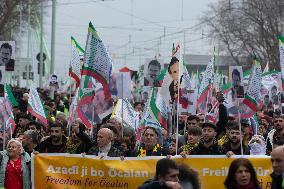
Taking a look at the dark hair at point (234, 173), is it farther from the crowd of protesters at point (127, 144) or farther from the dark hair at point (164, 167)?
the crowd of protesters at point (127, 144)

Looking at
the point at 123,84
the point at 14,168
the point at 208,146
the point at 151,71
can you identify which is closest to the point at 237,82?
the point at 123,84

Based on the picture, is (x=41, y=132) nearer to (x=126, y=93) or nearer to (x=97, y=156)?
(x=126, y=93)

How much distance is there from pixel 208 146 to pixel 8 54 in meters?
6.97

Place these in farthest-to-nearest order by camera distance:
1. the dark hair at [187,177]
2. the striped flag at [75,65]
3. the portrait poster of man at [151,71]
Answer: the portrait poster of man at [151,71] < the striped flag at [75,65] < the dark hair at [187,177]

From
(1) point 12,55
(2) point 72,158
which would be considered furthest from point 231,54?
(2) point 72,158

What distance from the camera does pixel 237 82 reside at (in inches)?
527

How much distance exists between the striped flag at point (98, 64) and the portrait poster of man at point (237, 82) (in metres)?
1.78

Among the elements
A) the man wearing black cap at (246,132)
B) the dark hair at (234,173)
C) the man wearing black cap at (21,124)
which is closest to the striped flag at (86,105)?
the man wearing black cap at (21,124)

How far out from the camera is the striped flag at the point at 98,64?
1328 cm

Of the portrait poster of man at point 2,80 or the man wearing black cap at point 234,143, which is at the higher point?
the portrait poster of man at point 2,80

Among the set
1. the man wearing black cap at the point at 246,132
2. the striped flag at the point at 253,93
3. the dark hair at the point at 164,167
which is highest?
the striped flag at the point at 253,93

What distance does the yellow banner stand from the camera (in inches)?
412

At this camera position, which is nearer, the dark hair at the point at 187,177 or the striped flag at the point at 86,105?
the dark hair at the point at 187,177

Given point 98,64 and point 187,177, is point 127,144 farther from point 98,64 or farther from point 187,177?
point 187,177
